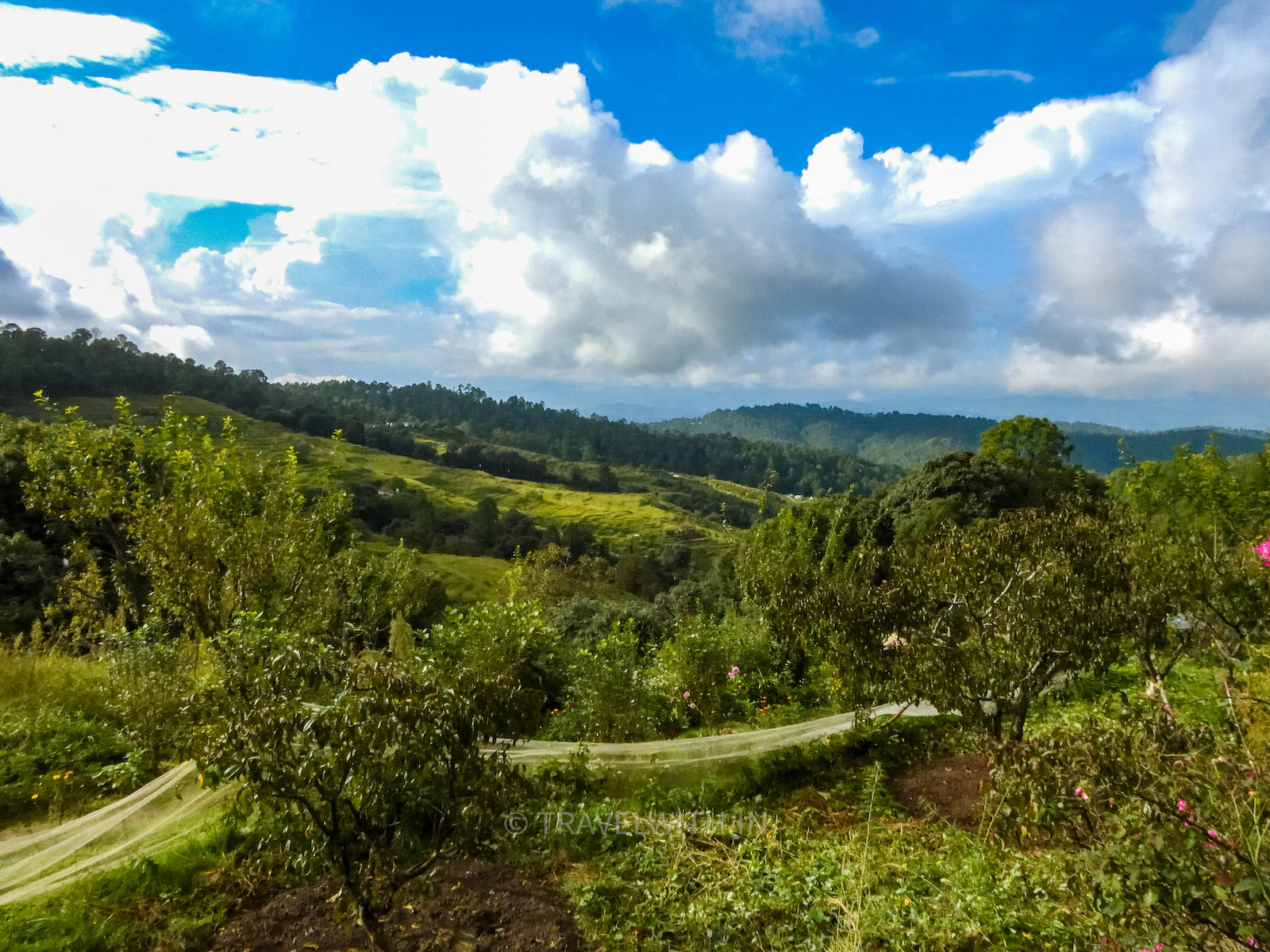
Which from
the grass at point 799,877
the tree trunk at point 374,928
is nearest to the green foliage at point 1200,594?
the grass at point 799,877

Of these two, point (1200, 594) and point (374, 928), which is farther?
point (1200, 594)

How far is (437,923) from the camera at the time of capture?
5246 mm

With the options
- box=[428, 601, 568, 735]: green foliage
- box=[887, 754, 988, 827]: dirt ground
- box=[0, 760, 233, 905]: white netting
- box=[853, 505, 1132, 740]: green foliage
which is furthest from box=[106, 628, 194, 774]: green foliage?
box=[887, 754, 988, 827]: dirt ground

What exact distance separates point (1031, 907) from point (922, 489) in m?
32.0

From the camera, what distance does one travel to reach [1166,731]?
3986 millimetres

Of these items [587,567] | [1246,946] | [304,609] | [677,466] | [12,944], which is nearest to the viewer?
[1246,946]

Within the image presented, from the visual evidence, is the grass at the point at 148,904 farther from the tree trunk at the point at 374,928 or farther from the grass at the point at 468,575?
the grass at the point at 468,575

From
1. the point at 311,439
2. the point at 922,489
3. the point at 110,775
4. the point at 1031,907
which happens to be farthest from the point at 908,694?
the point at 311,439

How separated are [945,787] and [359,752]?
7098mm

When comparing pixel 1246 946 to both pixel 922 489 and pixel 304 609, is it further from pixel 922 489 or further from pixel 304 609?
pixel 922 489

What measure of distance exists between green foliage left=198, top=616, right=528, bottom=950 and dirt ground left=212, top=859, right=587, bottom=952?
90 cm

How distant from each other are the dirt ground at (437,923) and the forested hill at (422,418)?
48.9 meters

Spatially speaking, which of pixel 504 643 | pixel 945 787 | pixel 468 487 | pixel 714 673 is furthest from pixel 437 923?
pixel 468 487

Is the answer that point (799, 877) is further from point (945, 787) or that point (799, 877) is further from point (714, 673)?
point (714, 673)
